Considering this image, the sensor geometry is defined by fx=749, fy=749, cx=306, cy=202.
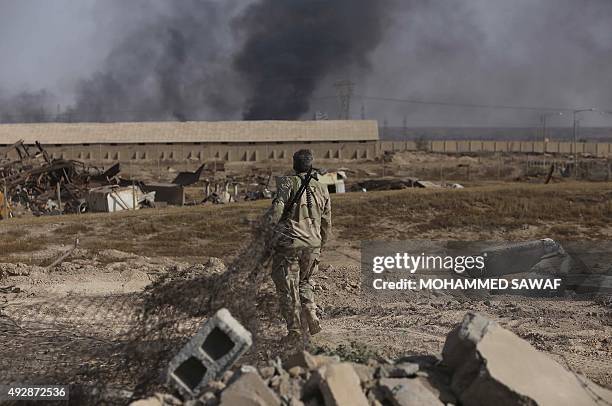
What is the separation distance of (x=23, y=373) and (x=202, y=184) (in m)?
28.2

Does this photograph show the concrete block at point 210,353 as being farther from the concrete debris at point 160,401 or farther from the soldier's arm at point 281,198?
the soldier's arm at point 281,198

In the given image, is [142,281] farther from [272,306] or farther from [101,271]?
[272,306]

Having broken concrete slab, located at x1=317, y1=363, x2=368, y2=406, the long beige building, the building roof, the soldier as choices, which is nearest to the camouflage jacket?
the soldier

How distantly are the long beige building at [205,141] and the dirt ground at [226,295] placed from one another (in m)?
32.1

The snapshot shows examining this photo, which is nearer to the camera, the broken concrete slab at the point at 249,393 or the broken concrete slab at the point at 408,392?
the broken concrete slab at the point at 249,393

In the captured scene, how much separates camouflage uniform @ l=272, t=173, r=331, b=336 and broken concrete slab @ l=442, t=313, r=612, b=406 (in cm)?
177

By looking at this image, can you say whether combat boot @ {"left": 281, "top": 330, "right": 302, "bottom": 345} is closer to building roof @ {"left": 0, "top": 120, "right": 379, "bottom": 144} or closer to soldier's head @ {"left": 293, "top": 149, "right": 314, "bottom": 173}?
soldier's head @ {"left": 293, "top": 149, "right": 314, "bottom": 173}

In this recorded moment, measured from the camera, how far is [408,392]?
15.6ft

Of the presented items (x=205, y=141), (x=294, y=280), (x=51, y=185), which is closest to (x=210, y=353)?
(x=294, y=280)

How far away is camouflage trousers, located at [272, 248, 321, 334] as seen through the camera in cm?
657

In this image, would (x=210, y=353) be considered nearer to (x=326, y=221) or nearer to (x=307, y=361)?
(x=307, y=361)

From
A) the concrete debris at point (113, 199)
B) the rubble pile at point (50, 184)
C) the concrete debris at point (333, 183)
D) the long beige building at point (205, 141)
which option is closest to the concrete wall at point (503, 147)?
the long beige building at point (205, 141)

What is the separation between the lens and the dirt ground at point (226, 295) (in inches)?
234

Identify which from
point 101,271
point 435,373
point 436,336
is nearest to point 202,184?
point 101,271
